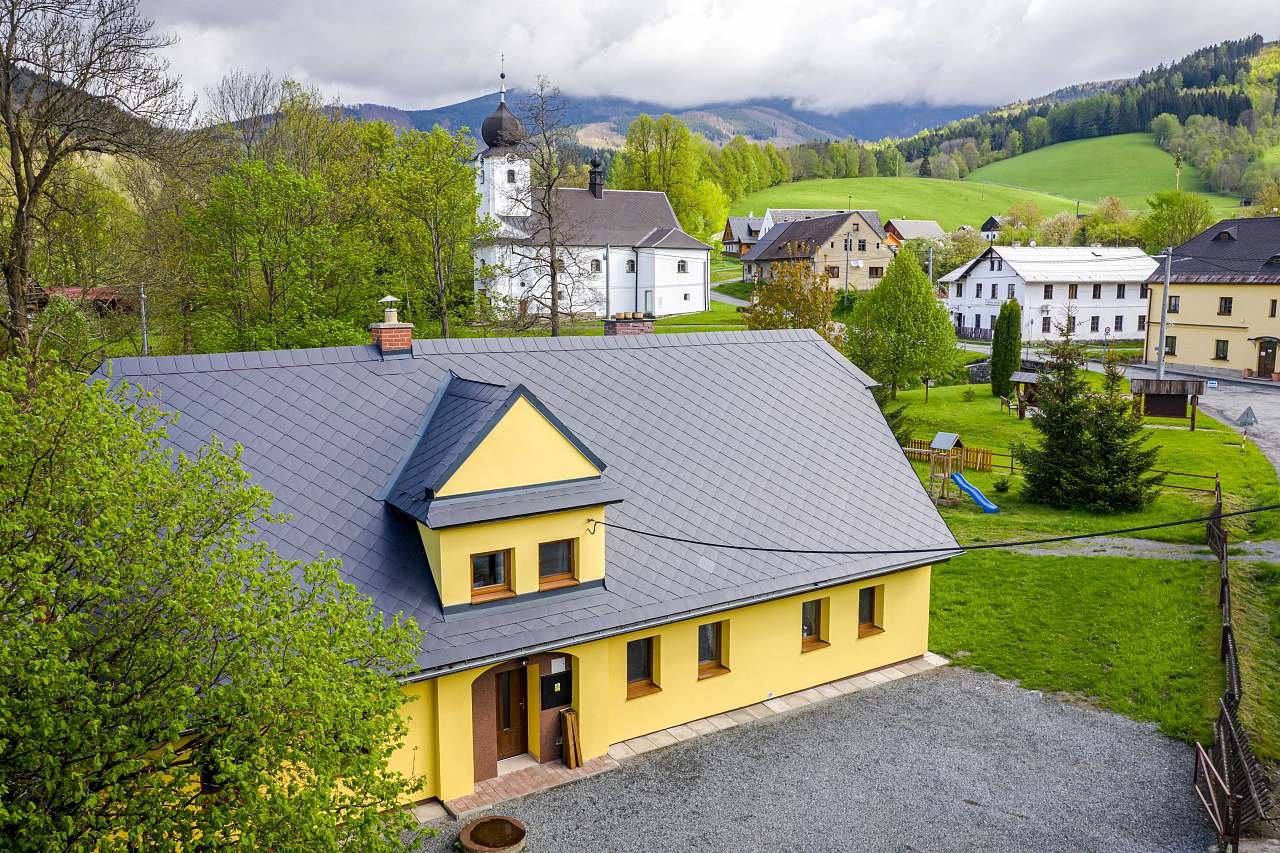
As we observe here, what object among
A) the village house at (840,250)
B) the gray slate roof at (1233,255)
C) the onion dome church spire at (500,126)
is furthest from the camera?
the village house at (840,250)

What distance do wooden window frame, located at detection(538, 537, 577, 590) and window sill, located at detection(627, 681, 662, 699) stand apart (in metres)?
2.47

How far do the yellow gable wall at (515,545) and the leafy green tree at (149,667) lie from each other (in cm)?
490

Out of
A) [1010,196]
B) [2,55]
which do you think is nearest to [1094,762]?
[2,55]

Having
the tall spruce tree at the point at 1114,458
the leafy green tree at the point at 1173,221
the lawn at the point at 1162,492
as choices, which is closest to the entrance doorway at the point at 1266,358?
the lawn at the point at 1162,492

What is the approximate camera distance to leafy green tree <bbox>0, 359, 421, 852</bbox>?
808cm

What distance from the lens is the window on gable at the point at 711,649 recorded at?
1827 cm

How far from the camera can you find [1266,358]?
56.8 meters

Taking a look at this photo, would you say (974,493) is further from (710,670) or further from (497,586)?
(497,586)

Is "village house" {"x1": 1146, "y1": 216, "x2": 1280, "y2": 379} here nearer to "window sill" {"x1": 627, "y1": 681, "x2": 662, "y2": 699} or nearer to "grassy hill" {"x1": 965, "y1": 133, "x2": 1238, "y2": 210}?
"window sill" {"x1": 627, "y1": 681, "x2": 662, "y2": 699}

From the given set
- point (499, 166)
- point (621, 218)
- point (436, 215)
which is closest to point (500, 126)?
point (499, 166)

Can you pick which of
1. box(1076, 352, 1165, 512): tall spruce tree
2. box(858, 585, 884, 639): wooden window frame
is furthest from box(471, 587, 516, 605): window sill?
box(1076, 352, 1165, 512): tall spruce tree

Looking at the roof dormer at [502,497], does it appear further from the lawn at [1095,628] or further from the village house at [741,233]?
the village house at [741,233]

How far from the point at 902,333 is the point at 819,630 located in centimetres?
3040

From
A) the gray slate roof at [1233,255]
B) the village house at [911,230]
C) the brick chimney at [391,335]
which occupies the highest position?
the village house at [911,230]
